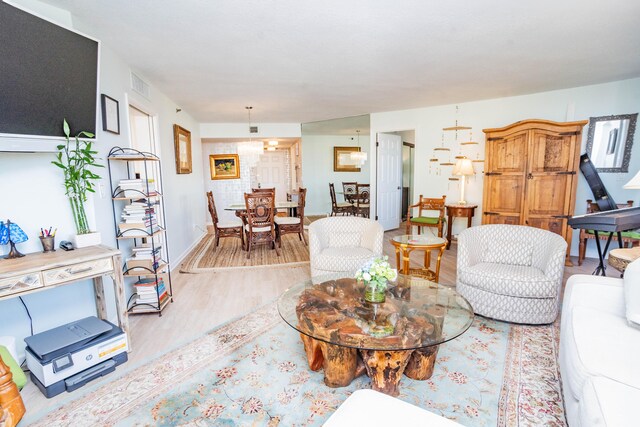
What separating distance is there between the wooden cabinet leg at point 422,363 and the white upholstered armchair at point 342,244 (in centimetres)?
122

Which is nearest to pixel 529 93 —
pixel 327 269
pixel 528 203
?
pixel 528 203

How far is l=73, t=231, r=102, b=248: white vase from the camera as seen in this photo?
7.18ft

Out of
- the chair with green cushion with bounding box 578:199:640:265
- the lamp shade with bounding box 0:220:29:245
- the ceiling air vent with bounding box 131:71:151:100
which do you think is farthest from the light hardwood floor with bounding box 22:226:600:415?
the ceiling air vent with bounding box 131:71:151:100

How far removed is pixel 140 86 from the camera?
131 inches

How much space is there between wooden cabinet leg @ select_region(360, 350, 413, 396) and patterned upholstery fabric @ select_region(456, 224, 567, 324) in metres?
1.19

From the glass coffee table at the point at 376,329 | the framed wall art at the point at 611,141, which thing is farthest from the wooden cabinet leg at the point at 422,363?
the framed wall art at the point at 611,141

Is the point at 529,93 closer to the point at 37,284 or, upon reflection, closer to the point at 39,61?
the point at 39,61

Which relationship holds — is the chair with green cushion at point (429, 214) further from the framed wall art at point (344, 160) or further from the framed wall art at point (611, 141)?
the framed wall art at point (344, 160)

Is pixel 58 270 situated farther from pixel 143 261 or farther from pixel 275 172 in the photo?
pixel 275 172

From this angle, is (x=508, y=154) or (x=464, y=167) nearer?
(x=508, y=154)

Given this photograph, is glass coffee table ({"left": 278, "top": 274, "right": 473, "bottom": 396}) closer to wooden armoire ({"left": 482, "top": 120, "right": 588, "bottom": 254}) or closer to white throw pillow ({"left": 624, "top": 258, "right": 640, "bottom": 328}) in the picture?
white throw pillow ({"left": 624, "top": 258, "right": 640, "bottom": 328})

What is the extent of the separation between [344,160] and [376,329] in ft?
24.9

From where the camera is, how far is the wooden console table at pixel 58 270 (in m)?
1.71

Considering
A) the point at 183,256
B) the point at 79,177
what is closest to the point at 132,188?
the point at 79,177
